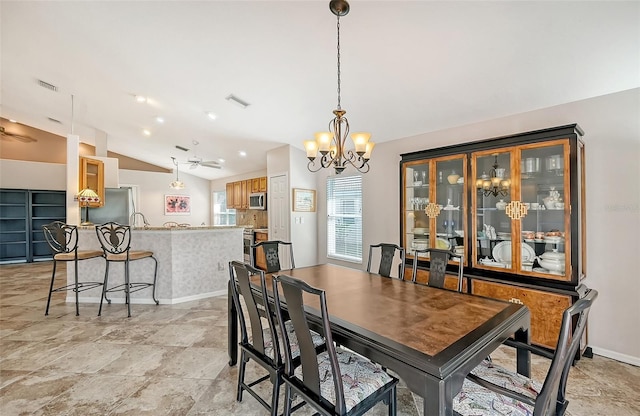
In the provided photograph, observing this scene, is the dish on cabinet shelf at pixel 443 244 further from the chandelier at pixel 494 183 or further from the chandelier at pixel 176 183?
the chandelier at pixel 176 183

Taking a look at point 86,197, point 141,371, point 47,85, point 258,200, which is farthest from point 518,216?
point 47,85

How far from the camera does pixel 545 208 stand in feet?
8.83

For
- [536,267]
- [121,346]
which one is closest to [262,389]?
[121,346]

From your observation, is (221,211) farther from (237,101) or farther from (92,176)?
(237,101)

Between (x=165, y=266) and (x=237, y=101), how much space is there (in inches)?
100

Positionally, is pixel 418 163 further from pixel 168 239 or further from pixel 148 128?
pixel 148 128

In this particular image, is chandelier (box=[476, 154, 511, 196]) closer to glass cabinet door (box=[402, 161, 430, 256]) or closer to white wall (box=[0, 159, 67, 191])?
glass cabinet door (box=[402, 161, 430, 256])

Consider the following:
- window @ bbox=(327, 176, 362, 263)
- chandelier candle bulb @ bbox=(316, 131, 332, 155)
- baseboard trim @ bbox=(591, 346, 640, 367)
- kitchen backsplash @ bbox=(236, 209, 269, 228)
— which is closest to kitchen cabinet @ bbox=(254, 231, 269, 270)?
kitchen backsplash @ bbox=(236, 209, 269, 228)

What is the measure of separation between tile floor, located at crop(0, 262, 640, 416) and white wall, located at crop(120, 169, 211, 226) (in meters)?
4.93

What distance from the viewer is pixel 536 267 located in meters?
2.69

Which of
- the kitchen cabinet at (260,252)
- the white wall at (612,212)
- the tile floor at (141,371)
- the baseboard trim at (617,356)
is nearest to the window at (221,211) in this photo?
the kitchen cabinet at (260,252)

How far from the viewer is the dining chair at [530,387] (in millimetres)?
1134

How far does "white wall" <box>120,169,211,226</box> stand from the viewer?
830 cm

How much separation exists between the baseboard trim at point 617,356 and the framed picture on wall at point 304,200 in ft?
13.4
